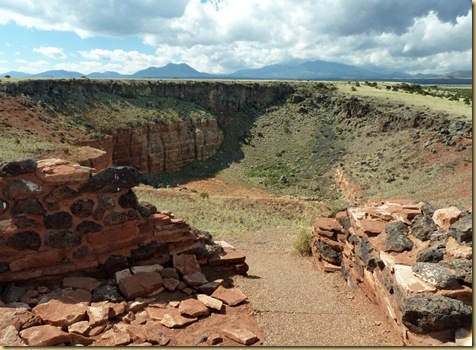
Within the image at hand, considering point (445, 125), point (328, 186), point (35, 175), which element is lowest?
point (328, 186)

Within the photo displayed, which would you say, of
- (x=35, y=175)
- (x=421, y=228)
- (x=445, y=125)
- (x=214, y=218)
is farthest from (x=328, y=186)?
(x=35, y=175)

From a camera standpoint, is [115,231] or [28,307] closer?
[28,307]

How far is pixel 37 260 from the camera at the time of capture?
6.89 metres

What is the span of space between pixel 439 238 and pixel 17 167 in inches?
265

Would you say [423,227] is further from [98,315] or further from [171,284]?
[98,315]

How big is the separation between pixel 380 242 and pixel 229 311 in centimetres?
299

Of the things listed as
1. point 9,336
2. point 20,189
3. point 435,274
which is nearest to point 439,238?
point 435,274

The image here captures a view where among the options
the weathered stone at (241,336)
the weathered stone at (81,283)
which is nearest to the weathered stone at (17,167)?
Result: the weathered stone at (81,283)

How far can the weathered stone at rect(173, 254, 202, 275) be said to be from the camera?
7.66 meters

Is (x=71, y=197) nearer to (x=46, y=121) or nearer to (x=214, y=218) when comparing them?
(x=214, y=218)

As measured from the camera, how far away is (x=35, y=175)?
7.00m

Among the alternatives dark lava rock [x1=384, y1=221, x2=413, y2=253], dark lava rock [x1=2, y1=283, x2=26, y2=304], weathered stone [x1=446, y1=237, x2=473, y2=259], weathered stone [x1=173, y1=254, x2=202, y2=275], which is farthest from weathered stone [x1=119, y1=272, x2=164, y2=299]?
weathered stone [x1=446, y1=237, x2=473, y2=259]

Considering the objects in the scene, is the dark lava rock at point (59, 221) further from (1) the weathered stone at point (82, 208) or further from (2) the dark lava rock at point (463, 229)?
(2) the dark lava rock at point (463, 229)

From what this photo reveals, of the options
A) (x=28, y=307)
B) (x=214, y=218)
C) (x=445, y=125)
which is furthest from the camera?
(x=445, y=125)
